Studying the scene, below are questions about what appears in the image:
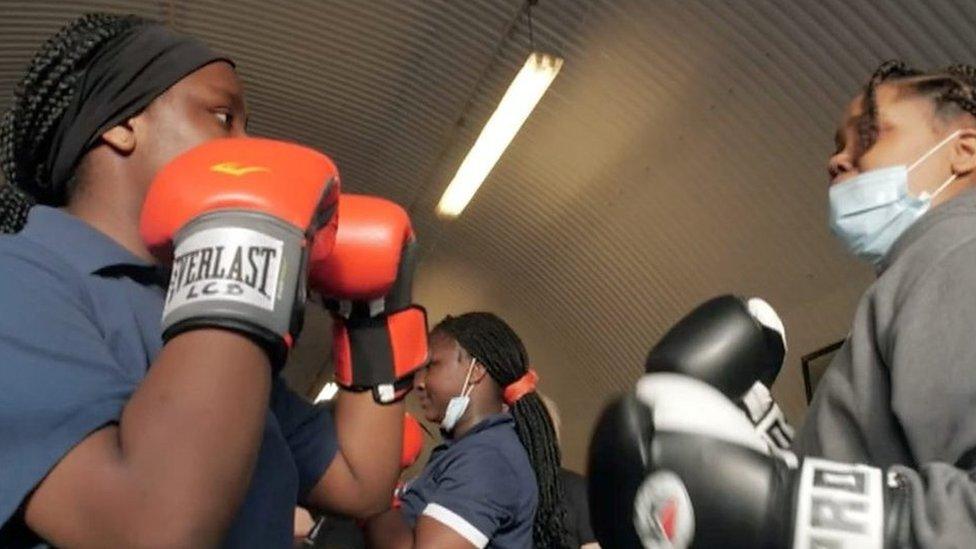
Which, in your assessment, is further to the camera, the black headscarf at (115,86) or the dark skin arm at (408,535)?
the dark skin arm at (408,535)

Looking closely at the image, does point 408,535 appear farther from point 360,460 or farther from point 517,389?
point 517,389

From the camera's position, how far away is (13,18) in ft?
23.9

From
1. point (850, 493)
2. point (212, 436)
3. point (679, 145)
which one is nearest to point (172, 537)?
point (212, 436)

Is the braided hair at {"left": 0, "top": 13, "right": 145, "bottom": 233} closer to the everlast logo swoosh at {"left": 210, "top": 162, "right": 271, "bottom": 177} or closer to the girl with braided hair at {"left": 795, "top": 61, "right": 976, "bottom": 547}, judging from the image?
the everlast logo swoosh at {"left": 210, "top": 162, "right": 271, "bottom": 177}

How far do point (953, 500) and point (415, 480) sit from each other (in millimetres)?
2239

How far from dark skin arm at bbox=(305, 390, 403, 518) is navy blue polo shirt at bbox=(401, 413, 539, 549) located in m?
0.79

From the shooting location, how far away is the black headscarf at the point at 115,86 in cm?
173

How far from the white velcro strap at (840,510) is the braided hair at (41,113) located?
1.25m

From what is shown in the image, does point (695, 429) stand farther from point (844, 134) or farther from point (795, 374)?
point (795, 374)

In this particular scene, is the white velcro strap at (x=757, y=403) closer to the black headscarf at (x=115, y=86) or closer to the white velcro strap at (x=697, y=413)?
the white velcro strap at (x=697, y=413)

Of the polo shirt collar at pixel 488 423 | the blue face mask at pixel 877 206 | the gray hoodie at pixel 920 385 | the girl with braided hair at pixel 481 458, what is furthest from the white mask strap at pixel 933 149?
the polo shirt collar at pixel 488 423

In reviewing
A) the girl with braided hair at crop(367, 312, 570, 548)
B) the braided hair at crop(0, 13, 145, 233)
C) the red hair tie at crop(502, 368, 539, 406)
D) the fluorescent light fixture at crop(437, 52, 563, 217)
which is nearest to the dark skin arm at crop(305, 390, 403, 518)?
the girl with braided hair at crop(367, 312, 570, 548)

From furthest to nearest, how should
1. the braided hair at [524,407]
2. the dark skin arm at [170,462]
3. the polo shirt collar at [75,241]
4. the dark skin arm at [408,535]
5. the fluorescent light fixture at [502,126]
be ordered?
the fluorescent light fixture at [502,126]
the braided hair at [524,407]
the dark skin arm at [408,535]
the polo shirt collar at [75,241]
the dark skin arm at [170,462]

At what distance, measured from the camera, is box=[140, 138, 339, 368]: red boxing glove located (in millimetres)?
1354
